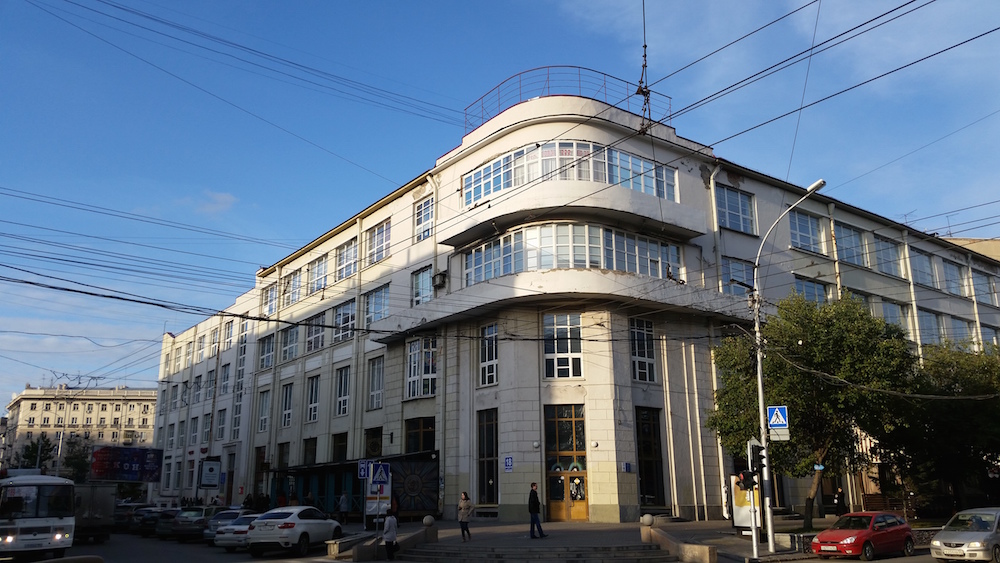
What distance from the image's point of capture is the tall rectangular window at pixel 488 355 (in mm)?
32500

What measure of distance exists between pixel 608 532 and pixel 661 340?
33.3 feet

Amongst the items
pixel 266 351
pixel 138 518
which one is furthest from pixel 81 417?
pixel 138 518

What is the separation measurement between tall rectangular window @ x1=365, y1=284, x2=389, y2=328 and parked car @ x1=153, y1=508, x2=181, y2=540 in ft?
45.6

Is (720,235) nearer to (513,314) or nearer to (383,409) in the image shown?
(513,314)

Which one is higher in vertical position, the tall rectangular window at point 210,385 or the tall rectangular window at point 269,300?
the tall rectangular window at point 269,300

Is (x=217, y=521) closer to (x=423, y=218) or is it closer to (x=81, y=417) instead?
(x=423, y=218)

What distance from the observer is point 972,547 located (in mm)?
18547

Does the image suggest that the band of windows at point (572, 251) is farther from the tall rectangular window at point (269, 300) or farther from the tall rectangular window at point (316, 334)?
the tall rectangular window at point (269, 300)

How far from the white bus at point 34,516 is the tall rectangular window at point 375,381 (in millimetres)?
18668

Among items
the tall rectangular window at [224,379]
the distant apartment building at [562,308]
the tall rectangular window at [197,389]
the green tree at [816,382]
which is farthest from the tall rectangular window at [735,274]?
the tall rectangular window at [197,389]

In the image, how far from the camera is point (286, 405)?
49.1 metres

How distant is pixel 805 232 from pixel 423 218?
67.5 ft

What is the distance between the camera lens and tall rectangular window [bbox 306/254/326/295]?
1934 inches

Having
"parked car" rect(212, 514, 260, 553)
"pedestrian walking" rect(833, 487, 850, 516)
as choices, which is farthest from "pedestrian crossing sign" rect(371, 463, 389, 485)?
"pedestrian walking" rect(833, 487, 850, 516)
